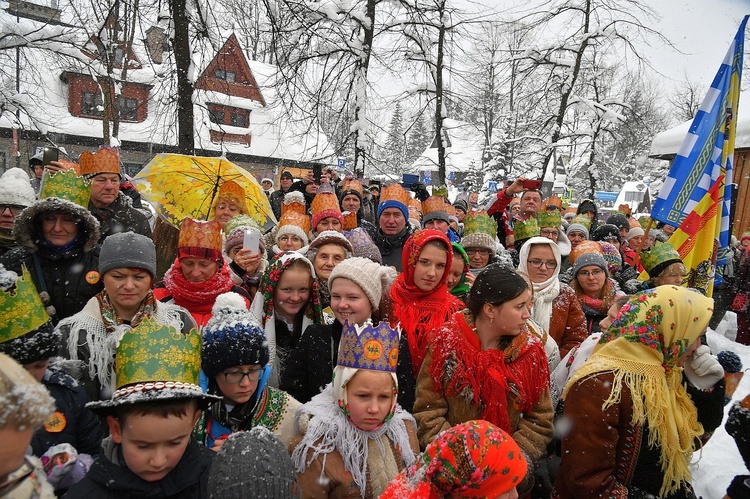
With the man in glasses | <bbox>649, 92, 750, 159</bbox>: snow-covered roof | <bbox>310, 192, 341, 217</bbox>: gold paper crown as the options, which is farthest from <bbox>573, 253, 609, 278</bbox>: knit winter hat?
<bbox>649, 92, 750, 159</bbox>: snow-covered roof

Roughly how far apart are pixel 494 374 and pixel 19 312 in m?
2.39

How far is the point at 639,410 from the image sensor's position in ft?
7.30

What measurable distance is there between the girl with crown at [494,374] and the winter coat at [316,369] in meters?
0.25

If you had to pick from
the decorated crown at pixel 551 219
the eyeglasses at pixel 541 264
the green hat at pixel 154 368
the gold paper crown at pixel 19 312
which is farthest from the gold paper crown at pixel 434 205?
the gold paper crown at pixel 19 312

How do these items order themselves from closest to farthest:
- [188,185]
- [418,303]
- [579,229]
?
[418,303] < [188,185] < [579,229]

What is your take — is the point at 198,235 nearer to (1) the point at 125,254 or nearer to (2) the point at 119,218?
(1) the point at 125,254

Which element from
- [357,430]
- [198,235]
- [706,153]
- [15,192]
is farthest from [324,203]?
[706,153]

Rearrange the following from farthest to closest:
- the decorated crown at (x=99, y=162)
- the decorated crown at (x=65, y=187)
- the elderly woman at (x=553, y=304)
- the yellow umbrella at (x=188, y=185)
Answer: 1. the yellow umbrella at (x=188, y=185)
2. the decorated crown at (x=99, y=162)
3. the elderly woman at (x=553, y=304)
4. the decorated crown at (x=65, y=187)

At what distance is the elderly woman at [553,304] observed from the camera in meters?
3.97

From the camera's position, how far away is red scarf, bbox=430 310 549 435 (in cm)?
260

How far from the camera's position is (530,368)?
8.71ft

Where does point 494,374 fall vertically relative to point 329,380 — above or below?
above

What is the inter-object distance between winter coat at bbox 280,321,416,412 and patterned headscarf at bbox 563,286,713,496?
3.49ft

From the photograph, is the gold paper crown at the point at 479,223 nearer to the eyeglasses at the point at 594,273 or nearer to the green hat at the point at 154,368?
the eyeglasses at the point at 594,273
